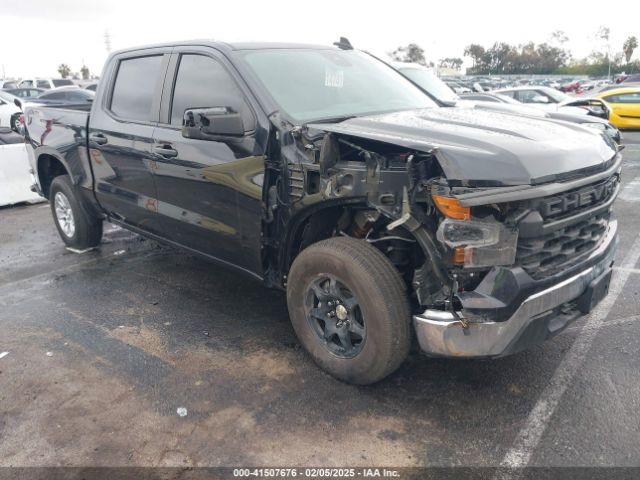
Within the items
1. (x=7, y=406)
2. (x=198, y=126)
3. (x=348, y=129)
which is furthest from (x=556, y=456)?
(x=7, y=406)

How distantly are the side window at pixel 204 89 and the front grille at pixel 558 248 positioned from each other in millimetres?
1760

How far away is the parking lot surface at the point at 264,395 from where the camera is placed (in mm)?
2660

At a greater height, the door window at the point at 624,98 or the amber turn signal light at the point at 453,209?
the amber turn signal light at the point at 453,209

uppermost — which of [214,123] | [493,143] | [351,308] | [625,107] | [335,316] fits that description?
[214,123]

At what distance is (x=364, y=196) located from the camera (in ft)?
9.28

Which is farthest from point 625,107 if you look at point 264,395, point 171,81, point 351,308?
point 264,395

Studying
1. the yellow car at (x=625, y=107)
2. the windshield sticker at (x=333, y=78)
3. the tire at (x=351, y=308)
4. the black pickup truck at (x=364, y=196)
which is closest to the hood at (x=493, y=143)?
the black pickup truck at (x=364, y=196)

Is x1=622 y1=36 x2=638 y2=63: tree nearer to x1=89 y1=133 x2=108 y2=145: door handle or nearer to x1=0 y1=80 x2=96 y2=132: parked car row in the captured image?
x1=0 y1=80 x2=96 y2=132: parked car row

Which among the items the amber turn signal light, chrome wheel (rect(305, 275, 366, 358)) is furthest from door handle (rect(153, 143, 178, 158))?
the amber turn signal light

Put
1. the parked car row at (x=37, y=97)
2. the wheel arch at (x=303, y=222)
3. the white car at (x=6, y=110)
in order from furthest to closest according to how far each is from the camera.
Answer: the parked car row at (x=37, y=97) → the white car at (x=6, y=110) → the wheel arch at (x=303, y=222)

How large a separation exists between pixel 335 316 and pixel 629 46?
86.6m

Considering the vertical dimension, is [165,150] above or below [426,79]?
below

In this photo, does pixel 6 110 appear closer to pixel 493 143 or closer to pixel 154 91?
pixel 154 91

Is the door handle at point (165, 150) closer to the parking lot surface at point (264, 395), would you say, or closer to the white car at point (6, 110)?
the parking lot surface at point (264, 395)
